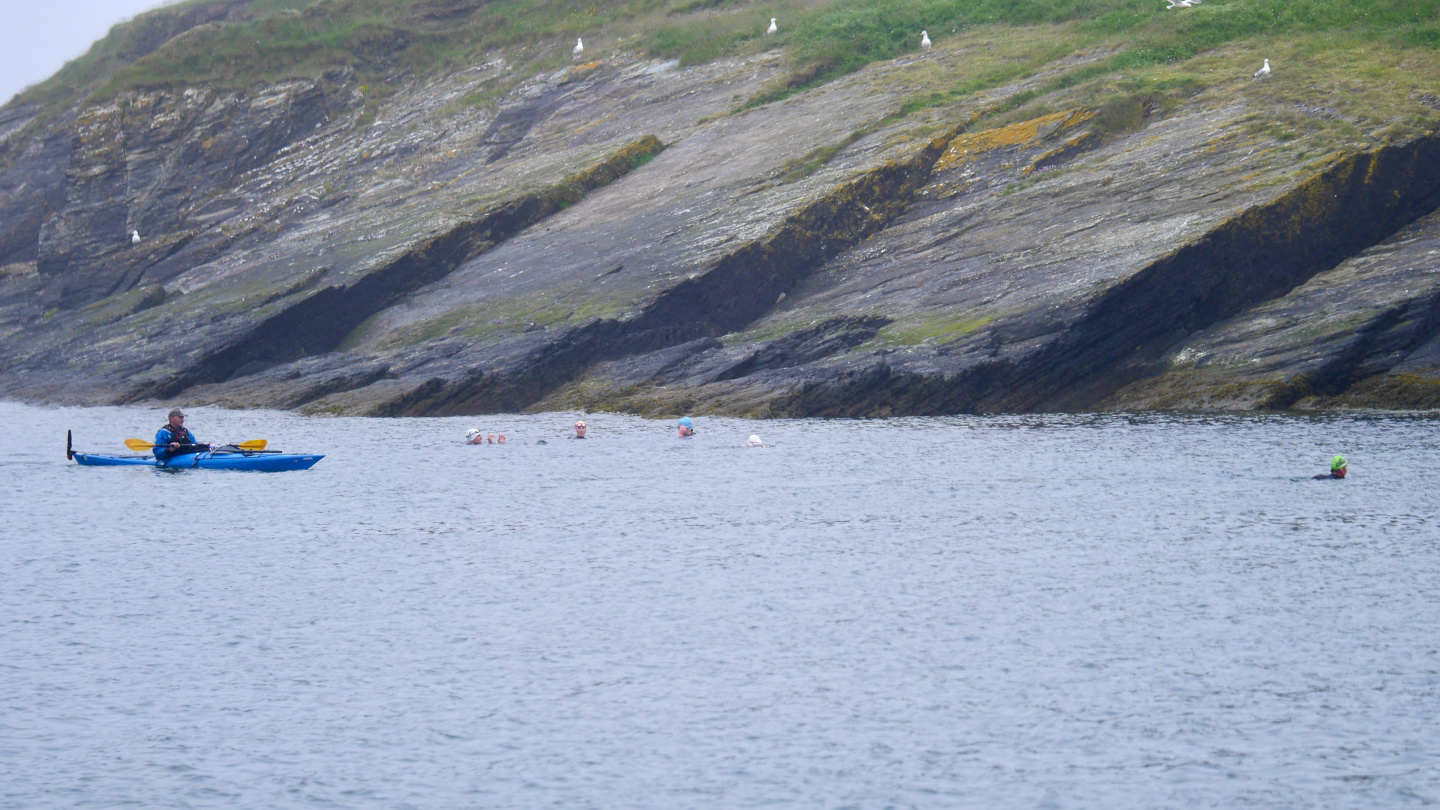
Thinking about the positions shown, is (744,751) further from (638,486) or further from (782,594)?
(638,486)

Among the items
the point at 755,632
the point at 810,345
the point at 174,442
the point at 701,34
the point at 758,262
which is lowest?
the point at 755,632

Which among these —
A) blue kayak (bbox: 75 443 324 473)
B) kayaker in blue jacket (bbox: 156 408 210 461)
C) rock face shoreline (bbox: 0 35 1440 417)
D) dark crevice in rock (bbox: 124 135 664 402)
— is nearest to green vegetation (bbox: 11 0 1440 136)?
rock face shoreline (bbox: 0 35 1440 417)

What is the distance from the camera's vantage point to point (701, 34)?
68.1 m

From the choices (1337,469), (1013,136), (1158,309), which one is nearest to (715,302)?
(1013,136)

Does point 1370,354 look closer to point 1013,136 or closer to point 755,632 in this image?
point 1013,136

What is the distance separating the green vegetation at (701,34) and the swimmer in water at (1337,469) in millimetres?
24712

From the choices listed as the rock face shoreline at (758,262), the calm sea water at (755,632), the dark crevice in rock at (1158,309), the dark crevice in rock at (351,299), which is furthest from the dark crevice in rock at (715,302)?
the calm sea water at (755,632)

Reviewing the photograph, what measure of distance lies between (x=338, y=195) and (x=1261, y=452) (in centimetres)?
4788

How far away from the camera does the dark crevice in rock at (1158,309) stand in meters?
34.9

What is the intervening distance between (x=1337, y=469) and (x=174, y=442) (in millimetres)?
25679

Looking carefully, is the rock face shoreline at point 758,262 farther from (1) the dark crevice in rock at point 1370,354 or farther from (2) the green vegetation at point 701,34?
(2) the green vegetation at point 701,34

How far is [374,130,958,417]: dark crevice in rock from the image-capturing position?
4069 cm

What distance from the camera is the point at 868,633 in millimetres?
16766

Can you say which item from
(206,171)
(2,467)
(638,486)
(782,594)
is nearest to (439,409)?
(2,467)
